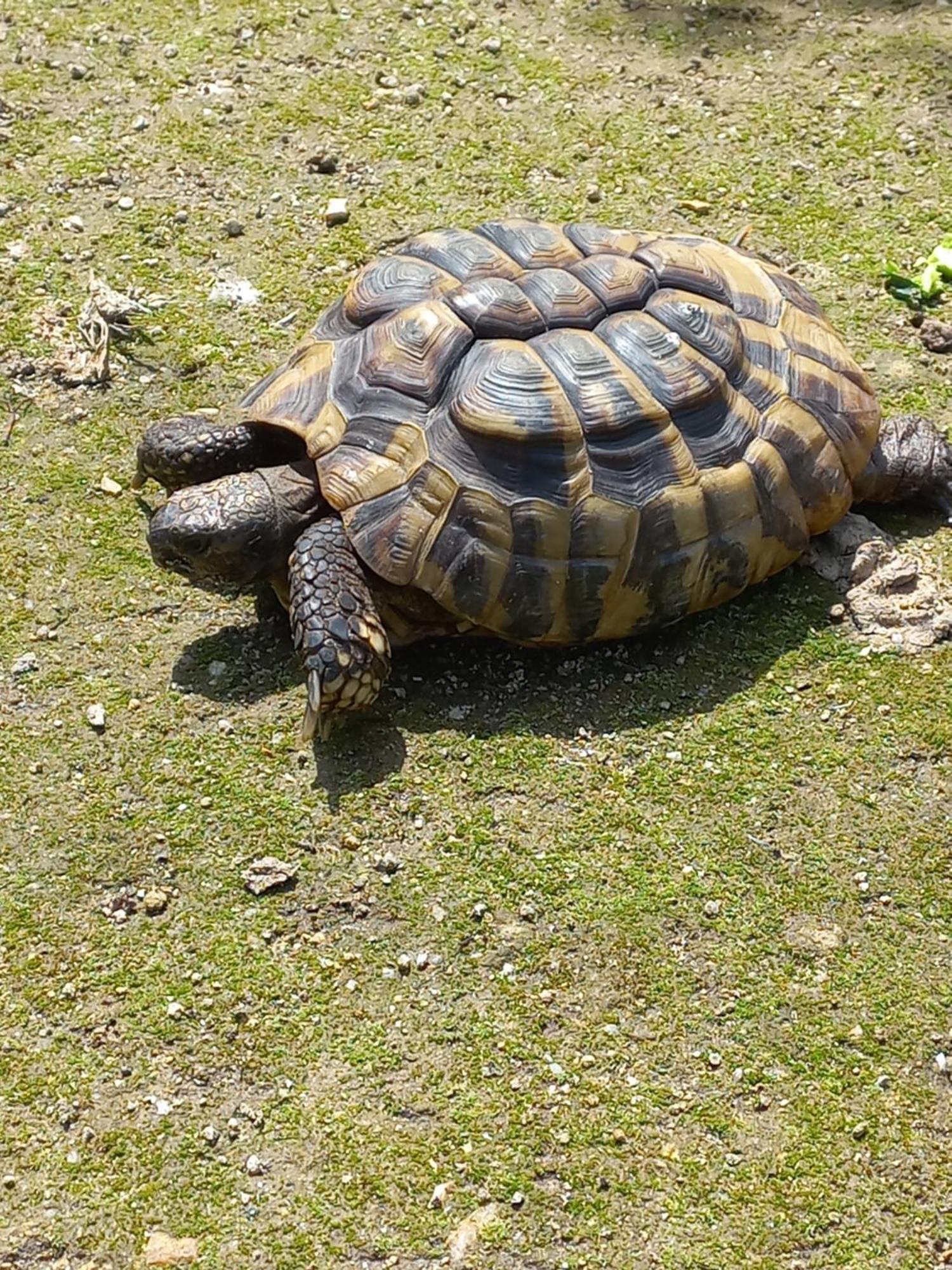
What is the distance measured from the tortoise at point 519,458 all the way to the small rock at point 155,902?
0.65 metres

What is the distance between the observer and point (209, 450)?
4535 mm

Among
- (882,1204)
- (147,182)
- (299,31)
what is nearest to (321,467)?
(882,1204)

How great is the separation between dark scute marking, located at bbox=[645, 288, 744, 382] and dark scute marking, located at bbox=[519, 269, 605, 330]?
0.20 meters

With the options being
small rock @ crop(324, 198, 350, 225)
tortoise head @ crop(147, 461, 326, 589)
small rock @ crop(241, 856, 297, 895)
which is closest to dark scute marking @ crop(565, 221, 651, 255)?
tortoise head @ crop(147, 461, 326, 589)

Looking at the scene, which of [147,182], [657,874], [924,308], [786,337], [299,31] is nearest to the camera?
[657,874]

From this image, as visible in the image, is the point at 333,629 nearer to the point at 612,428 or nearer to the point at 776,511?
the point at 612,428

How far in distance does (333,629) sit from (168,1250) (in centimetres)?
171

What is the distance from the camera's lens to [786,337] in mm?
4555

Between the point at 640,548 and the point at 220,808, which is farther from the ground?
the point at 640,548

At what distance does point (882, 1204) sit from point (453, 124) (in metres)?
5.49

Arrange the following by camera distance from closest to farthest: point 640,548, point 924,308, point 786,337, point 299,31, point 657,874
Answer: point 657,874, point 640,548, point 786,337, point 924,308, point 299,31

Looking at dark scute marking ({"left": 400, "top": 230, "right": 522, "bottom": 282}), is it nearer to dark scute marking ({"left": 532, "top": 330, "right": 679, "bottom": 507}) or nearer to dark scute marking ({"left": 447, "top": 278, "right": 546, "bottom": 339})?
dark scute marking ({"left": 447, "top": 278, "right": 546, "bottom": 339})

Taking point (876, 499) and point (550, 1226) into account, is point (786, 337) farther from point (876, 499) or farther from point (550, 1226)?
point (550, 1226)

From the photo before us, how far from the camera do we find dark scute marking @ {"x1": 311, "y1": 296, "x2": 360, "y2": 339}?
4.45 metres
